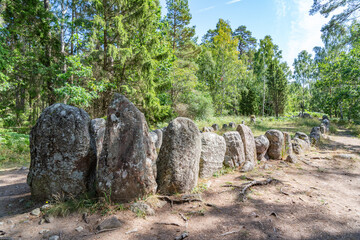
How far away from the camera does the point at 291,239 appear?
225cm

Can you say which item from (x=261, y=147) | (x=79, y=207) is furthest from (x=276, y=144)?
(x=79, y=207)

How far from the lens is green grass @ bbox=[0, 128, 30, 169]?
5.75 m

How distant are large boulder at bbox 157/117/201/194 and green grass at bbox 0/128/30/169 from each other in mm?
5280

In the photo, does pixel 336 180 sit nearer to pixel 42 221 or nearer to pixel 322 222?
pixel 322 222

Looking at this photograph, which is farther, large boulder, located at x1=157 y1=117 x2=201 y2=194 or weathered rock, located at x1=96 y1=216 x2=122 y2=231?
large boulder, located at x1=157 y1=117 x2=201 y2=194

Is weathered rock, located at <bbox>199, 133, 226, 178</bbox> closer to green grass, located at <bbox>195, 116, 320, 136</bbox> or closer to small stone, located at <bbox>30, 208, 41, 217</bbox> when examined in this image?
small stone, located at <bbox>30, 208, 41, 217</bbox>

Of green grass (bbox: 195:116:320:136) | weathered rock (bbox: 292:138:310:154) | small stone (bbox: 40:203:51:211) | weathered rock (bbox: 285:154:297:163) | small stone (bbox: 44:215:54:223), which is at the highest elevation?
green grass (bbox: 195:116:320:136)

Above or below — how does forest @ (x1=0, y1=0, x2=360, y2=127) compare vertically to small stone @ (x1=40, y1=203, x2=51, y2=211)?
above

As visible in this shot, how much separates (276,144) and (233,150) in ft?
6.48

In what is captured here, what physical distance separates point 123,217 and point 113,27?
9750 mm

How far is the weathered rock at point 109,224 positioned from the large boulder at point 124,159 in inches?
16.9

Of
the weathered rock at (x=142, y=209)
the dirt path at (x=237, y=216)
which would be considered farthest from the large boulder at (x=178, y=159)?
the weathered rock at (x=142, y=209)

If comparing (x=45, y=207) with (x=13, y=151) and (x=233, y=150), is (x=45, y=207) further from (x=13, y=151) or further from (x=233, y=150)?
(x=13, y=151)

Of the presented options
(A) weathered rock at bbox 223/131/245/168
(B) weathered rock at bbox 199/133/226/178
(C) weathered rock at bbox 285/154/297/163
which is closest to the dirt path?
Answer: (B) weathered rock at bbox 199/133/226/178
